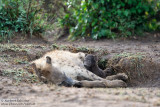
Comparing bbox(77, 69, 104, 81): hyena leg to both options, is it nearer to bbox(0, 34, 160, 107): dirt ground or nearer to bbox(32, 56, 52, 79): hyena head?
bbox(32, 56, 52, 79): hyena head

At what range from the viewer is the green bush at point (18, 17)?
7.05 metres

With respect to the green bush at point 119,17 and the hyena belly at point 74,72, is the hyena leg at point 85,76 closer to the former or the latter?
the hyena belly at point 74,72

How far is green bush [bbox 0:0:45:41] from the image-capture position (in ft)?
23.1

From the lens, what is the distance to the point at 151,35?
746cm

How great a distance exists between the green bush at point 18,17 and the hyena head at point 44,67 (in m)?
3.13

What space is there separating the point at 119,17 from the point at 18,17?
275 cm

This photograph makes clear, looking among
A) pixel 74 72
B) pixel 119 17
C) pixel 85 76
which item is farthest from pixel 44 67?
pixel 119 17

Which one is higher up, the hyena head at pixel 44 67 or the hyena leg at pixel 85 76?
the hyena head at pixel 44 67

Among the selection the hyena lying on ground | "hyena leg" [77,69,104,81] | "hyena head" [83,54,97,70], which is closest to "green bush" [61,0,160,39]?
"hyena head" [83,54,97,70]

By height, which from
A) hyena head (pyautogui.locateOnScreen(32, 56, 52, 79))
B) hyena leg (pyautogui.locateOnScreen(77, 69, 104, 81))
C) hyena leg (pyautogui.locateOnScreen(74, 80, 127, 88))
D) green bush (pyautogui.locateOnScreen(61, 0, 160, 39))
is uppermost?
green bush (pyautogui.locateOnScreen(61, 0, 160, 39))

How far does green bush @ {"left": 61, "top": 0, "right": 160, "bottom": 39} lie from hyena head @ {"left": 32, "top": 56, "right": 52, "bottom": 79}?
360 cm

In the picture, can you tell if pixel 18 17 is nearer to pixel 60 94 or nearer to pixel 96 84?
pixel 96 84

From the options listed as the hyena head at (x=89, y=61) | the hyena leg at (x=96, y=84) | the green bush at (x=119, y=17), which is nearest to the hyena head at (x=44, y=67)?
the hyena leg at (x=96, y=84)

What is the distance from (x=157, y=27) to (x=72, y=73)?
434cm
